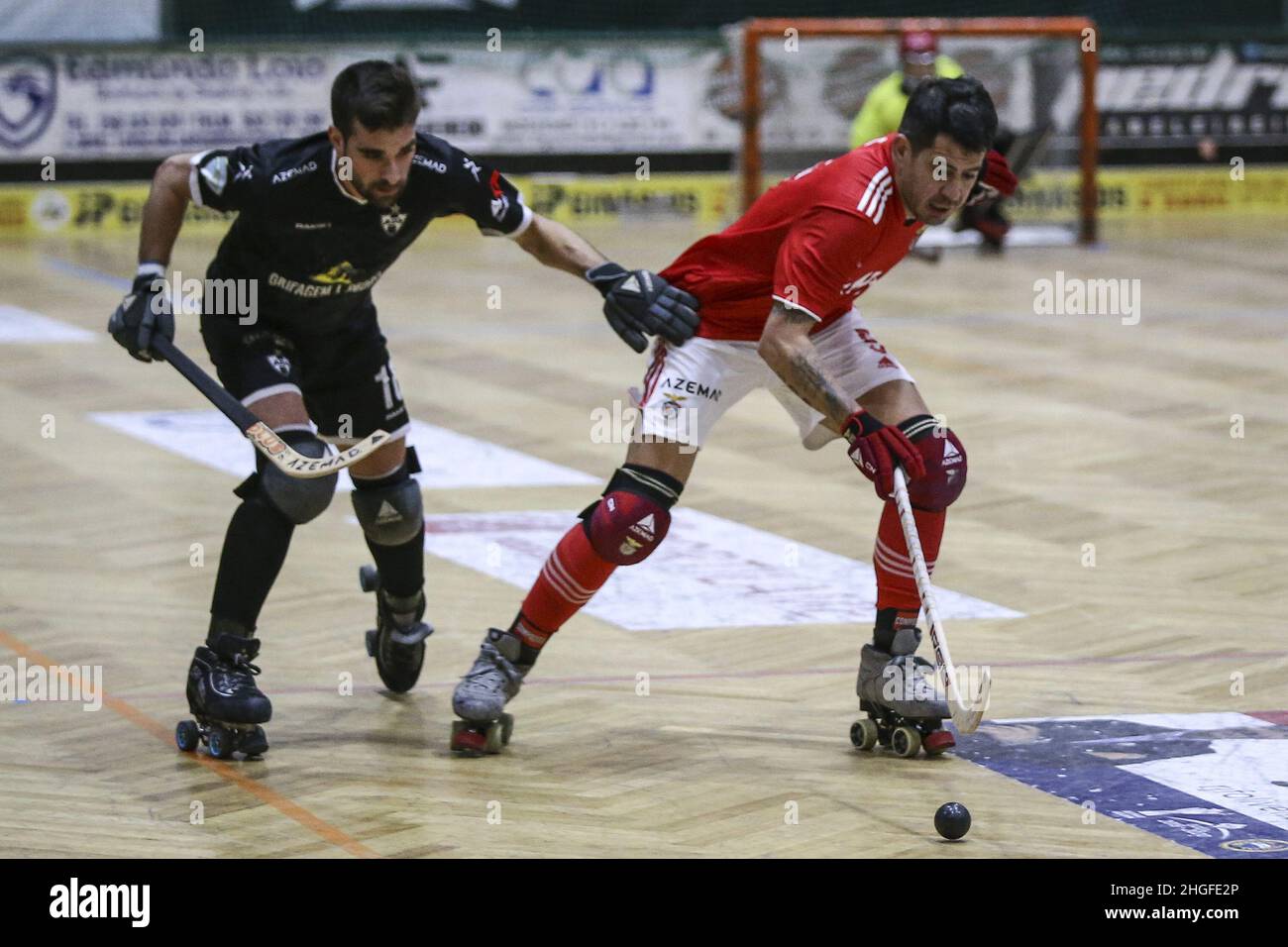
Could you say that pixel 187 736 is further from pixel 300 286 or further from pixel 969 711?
pixel 969 711

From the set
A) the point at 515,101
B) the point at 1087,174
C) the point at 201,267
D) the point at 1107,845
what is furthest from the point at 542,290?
the point at 1107,845

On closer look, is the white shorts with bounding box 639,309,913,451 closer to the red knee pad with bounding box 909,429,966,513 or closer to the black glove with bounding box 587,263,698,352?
the black glove with bounding box 587,263,698,352

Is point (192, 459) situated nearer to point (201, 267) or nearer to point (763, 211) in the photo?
point (763, 211)

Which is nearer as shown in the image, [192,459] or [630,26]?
[192,459]

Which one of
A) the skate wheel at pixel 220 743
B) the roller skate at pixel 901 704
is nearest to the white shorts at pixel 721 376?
the roller skate at pixel 901 704

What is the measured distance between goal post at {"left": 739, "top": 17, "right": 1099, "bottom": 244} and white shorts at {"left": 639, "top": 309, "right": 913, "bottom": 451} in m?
11.7

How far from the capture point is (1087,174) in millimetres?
18297

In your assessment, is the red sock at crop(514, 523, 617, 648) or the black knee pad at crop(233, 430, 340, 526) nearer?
the black knee pad at crop(233, 430, 340, 526)

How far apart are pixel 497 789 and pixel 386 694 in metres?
0.99

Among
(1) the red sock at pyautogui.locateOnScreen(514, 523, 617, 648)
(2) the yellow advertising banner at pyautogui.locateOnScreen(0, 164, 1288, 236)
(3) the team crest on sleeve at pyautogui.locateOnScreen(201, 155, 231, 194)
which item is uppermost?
(2) the yellow advertising banner at pyautogui.locateOnScreen(0, 164, 1288, 236)

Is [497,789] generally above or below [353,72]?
below

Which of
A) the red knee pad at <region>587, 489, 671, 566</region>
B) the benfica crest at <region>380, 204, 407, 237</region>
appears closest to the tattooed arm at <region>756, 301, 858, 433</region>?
the red knee pad at <region>587, 489, 671, 566</region>

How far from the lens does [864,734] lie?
557 cm

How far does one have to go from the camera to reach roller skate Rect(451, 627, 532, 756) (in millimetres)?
5495
